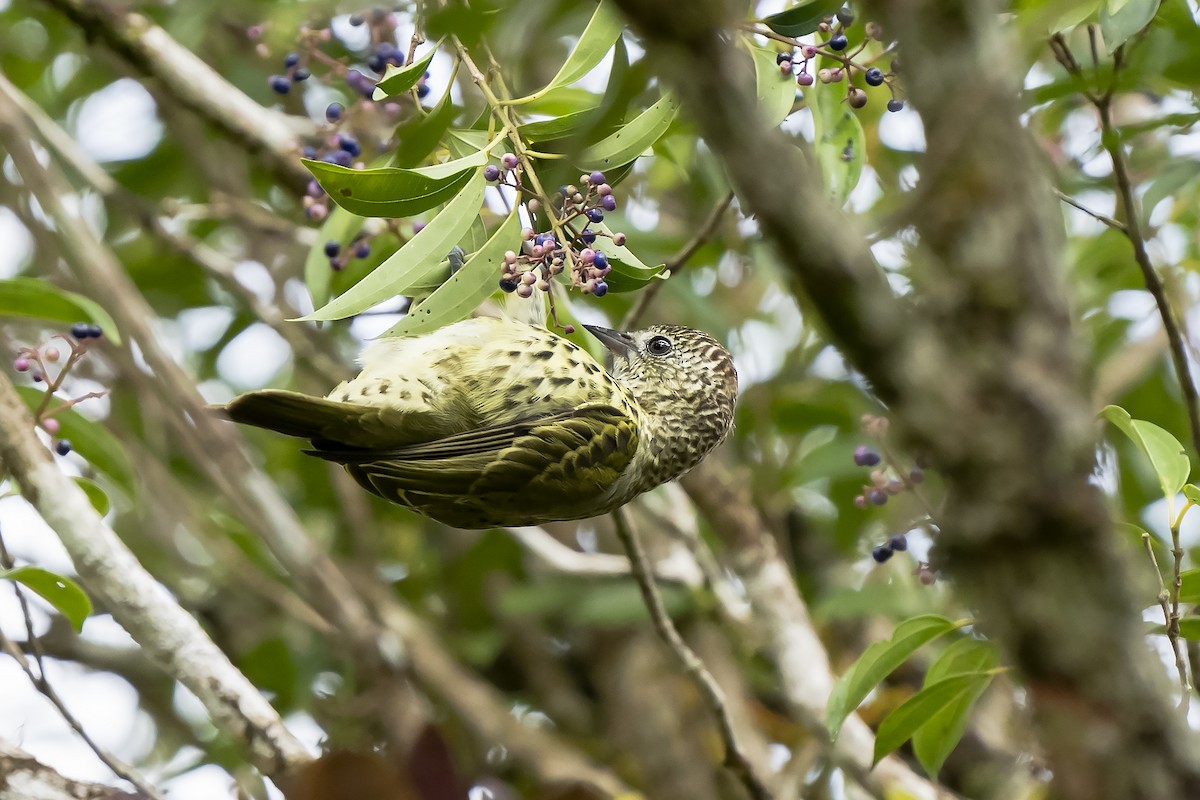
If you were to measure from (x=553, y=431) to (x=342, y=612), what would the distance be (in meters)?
1.33

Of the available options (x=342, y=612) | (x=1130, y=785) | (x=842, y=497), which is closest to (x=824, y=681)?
(x=842, y=497)

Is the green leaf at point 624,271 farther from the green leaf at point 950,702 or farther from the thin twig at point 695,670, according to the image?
the green leaf at point 950,702

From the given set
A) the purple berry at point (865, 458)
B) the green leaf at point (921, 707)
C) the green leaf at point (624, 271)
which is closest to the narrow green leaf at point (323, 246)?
the green leaf at point (624, 271)

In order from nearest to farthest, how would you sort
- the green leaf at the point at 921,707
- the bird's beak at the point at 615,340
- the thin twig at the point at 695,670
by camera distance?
the green leaf at the point at 921,707 → the thin twig at the point at 695,670 → the bird's beak at the point at 615,340

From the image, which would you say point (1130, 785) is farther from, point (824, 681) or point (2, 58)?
point (2, 58)

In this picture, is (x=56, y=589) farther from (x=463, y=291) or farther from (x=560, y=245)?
(x=560, y=245)

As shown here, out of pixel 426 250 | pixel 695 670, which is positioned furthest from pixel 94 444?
pixel 695 670

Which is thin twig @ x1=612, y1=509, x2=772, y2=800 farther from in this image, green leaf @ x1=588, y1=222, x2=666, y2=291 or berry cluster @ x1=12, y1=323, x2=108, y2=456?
berry cluster @ x1=12, y1=323, x2=108, y2=456

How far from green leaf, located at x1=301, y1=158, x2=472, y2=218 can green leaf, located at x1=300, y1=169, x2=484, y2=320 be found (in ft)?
0.10

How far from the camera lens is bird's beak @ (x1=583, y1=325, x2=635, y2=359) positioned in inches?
150

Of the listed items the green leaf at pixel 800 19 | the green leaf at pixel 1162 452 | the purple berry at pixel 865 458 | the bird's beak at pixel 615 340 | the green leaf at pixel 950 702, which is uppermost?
the green leaf at pixel 800 19

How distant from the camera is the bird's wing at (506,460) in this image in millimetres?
3145

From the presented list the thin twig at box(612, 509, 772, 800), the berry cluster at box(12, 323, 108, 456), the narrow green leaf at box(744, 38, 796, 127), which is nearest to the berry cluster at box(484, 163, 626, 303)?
the narrow green leaf at box(744, 38, 796, 127)

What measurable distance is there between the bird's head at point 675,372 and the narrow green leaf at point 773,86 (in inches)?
41.4
